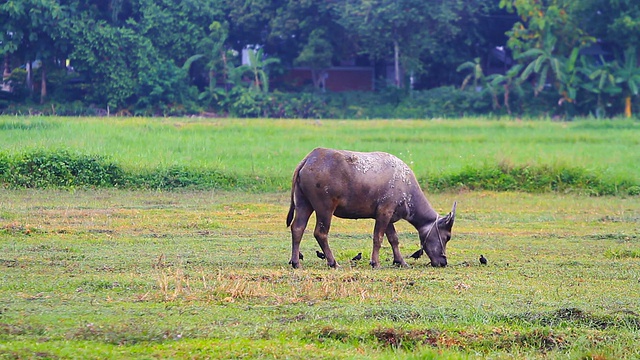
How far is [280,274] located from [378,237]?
176 cm

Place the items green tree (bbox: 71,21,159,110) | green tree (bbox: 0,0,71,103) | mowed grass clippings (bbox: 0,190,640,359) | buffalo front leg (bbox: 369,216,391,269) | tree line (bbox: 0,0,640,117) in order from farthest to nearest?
tree line (bbox: 0,0,640,117) < green tree (bbox: 71,21,159,110) < green tree (bbox: 0,0,71,103) < buffalo front leg (bbox: 369,216,391,269) < mowed grass clippings (bbox: 0,190,640,359)

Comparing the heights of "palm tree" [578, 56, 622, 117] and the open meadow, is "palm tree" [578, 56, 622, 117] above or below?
above

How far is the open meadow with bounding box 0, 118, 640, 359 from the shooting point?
6.98m

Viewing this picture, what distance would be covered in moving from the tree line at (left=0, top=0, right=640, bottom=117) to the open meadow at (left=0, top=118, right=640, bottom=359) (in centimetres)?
1466

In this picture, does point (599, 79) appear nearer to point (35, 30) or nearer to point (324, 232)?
point (35, 30)

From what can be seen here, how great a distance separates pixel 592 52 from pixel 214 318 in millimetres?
39176

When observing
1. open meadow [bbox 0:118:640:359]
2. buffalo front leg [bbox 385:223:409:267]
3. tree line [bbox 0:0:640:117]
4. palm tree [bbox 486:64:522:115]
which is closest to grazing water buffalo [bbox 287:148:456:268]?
buffalo front leg [bbox 385:223:409:267]

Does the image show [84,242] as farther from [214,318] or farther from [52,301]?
[214,318]

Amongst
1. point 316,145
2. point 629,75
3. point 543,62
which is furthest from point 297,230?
point 629,75

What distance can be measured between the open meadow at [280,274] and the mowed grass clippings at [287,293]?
0.02m

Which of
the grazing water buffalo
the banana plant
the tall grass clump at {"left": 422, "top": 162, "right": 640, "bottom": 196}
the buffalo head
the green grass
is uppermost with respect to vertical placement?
the banana plant

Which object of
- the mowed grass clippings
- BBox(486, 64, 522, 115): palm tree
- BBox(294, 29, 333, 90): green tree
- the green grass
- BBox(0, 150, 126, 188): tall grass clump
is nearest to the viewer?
the mowed grass clippings

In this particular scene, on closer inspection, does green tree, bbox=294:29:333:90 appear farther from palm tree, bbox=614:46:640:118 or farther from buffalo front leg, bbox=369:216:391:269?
buffalo front leg, bbox=369:216:391:269

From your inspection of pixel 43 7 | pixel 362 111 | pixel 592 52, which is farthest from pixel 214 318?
pixel 592 52
